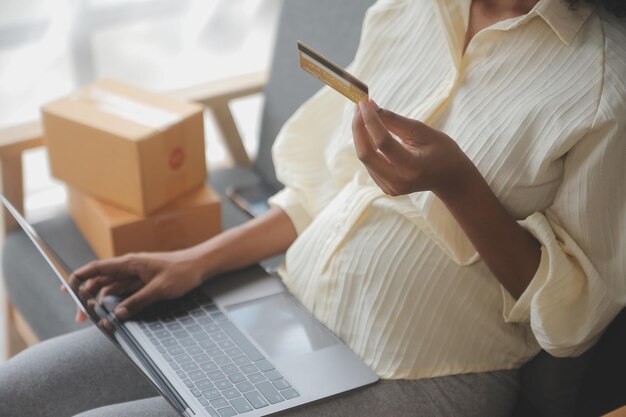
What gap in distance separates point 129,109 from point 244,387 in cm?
62

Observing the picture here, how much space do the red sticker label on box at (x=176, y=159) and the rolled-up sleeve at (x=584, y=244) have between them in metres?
0.66

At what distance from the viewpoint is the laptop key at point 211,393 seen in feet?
3.43

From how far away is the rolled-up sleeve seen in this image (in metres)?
0.97

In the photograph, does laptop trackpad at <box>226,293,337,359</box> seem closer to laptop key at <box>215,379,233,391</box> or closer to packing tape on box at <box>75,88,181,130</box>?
laptop key at <box>215,379,233,391</box>

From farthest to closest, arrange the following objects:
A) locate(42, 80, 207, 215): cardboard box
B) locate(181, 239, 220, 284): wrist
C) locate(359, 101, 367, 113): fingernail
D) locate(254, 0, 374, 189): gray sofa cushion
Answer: locate(254, 0, 374, 189): gray sofa cushion, locate(42, 80, 207, 215): cardboard box, locate(181, 239, 220, 284): wrist, locate(359, 101, 367, 113): fingernail

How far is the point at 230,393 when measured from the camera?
105 centimetres

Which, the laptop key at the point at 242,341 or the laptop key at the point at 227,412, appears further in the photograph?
the laptop key at the point at 242,341

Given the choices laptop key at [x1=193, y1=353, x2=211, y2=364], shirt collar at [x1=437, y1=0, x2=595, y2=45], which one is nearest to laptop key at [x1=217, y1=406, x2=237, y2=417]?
laptop key at [x1=193, y1=353, x2=211, y2=364]

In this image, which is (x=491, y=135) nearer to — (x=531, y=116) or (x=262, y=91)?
(x=531, y=116)

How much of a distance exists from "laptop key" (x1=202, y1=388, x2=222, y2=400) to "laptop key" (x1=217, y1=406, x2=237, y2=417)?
27 millimetres

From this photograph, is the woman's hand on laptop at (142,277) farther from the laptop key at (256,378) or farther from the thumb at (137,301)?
the laptop key at (256,378)

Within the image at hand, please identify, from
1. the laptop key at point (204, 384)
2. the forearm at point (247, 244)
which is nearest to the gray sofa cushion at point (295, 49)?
the forearm at point (247, 244)

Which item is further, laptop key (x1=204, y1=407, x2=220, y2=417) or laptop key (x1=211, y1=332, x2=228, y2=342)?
laptop key (x1=211, y1=332, x2=228, y2=342)

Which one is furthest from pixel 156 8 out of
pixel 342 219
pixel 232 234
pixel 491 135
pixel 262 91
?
pixel 491 135
